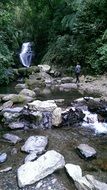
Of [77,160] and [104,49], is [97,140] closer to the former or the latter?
[77,160]

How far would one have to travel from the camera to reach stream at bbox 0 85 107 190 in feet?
20.6

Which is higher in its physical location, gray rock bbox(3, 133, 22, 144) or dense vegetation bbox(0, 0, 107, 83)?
dense vegetation bbox(0, 0, 107, 83)

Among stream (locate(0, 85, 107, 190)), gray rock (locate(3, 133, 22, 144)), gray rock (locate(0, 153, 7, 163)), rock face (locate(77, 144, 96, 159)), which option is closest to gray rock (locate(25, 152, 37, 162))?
stream (locate(0, 85, 107, 190))

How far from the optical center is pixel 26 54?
76.7 feet

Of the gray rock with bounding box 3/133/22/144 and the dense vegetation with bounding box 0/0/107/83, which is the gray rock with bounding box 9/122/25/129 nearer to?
the gray rock with bounding box 3/133/22/144

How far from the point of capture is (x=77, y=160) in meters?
7.26

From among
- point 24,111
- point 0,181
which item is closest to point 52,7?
point 24,111

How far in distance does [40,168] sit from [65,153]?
1260mm

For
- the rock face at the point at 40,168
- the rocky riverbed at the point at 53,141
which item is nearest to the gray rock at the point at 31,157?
the rocky riverbed at the point at 53,141

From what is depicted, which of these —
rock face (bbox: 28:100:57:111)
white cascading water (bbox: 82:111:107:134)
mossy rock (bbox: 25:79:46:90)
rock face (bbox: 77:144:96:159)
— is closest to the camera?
rock face (bbox: 77:144:96:159)

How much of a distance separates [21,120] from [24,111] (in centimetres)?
43

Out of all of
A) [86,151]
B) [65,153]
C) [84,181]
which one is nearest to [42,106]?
[65,153]

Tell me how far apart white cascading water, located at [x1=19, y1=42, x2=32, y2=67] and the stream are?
1379cm

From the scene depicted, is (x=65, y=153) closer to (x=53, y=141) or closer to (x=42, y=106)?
(x=53, y=141)
